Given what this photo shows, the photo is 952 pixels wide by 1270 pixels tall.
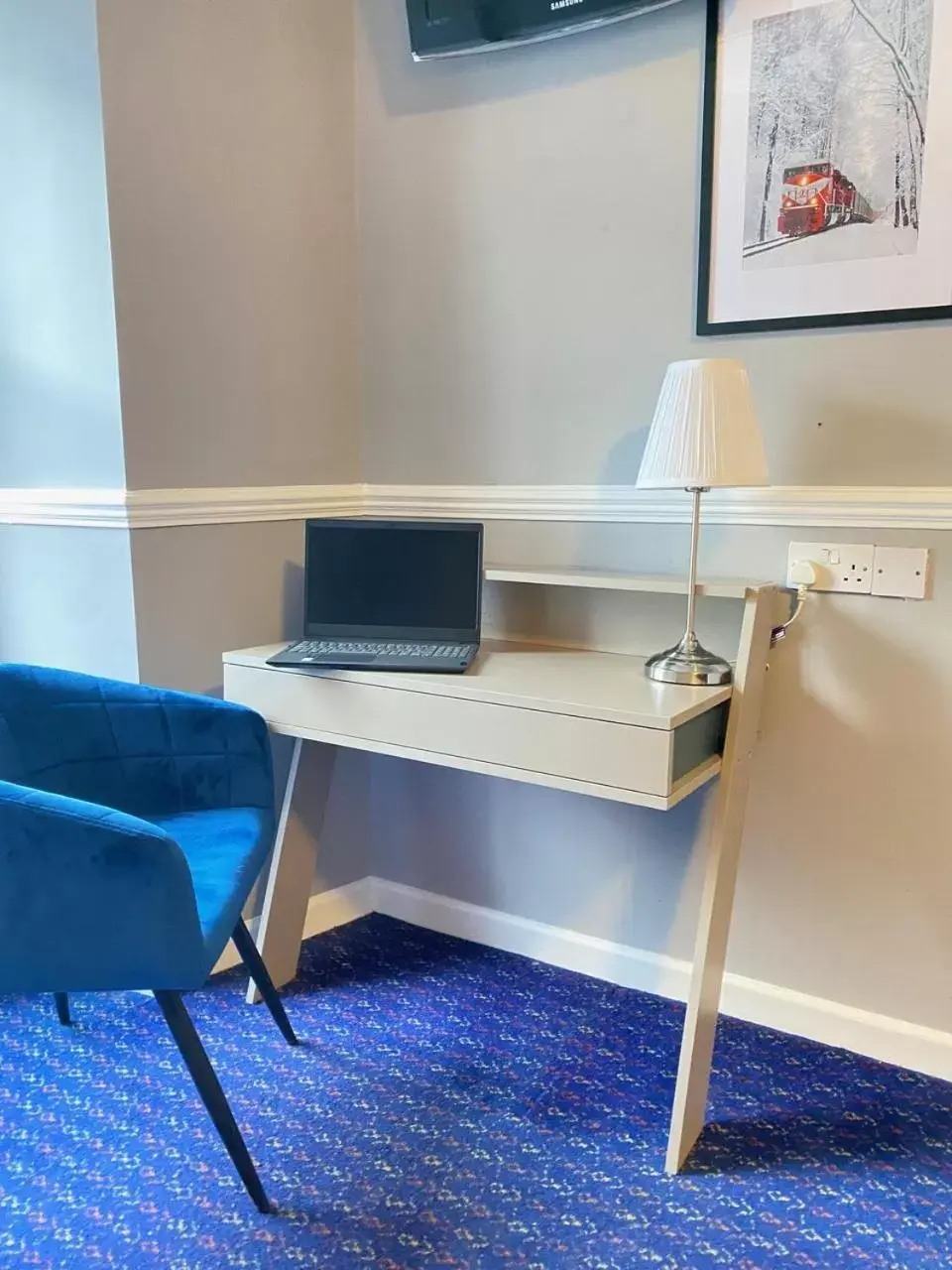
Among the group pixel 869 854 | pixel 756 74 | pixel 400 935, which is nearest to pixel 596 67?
pixel 756 74

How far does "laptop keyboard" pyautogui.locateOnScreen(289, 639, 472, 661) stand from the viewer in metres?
1.71

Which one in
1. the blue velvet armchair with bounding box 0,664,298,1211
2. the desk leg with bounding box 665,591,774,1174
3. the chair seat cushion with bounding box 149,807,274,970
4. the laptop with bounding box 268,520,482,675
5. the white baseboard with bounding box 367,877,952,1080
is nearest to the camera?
the blue velvet armchair with bounding box 0,664,298,1211

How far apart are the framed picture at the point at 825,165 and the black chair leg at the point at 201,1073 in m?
1.41

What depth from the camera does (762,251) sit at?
5.38ft

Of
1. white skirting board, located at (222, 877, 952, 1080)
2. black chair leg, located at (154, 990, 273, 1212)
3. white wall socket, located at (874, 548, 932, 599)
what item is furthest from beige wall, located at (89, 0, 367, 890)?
white wall socket, located at (874, 548, 932, 599)

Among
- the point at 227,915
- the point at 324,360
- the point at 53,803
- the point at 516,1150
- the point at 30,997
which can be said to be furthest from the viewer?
the point at 324,360

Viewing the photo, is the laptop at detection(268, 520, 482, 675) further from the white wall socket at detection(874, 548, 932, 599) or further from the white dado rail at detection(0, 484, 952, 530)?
the white wall socket at detection(874, 548, 932, 599)

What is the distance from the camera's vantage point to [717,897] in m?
1.48

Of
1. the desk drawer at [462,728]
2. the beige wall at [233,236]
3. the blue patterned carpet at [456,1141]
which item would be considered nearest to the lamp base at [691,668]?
the desk drawer at [462,728]

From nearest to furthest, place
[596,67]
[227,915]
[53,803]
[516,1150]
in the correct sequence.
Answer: [53,803]
[227,915]
[516,1150]
[596,67]

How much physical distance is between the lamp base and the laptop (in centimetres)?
37

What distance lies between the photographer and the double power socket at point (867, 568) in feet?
5.15

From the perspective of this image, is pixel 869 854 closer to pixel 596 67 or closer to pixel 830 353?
pixel 830 353

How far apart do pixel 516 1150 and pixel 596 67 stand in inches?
74.3
